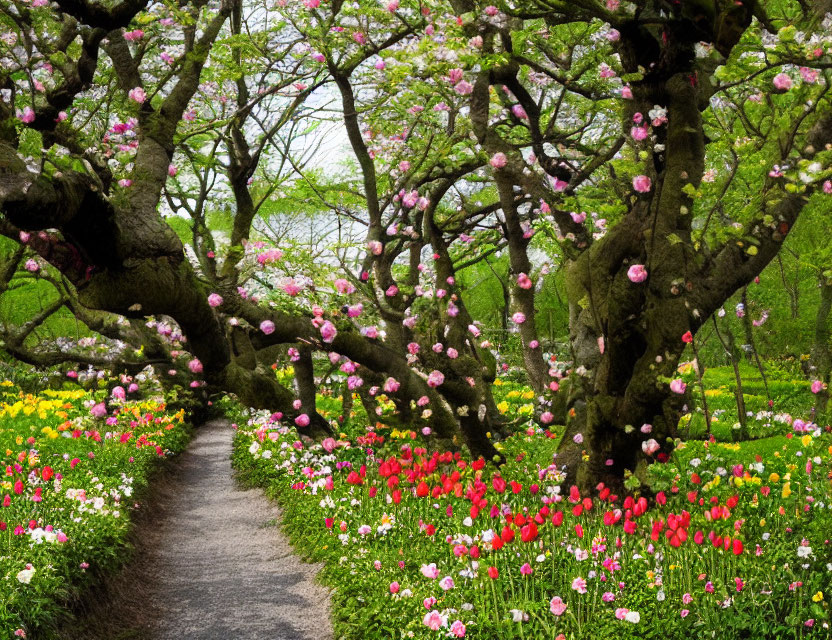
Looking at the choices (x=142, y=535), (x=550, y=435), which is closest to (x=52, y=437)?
(x=142, y=535)

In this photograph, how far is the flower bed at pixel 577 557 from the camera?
4637 mm

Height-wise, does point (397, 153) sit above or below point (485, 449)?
above

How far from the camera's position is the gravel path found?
6.47 meters

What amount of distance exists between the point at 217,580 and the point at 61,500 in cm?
184

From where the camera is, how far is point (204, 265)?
1132 cm

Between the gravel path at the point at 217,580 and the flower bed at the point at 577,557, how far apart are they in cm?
32

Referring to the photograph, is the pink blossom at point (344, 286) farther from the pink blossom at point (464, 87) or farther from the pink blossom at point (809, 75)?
the pink blossom at point (809, 75)

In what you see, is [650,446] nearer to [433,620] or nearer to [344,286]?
[433,620]

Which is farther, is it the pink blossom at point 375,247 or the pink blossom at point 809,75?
the pink blossom at point 375,247

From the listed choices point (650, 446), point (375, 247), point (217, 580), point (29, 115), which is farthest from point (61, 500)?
point (650, 446)

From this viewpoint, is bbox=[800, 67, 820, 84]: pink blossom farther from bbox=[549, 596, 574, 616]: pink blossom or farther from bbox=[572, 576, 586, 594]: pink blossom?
bbox=[549, 596, 574, 616]: pink blossom

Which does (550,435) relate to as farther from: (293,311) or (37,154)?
(37,154)

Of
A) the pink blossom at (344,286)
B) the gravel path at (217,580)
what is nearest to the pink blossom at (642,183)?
the pink blossom at (344,286)

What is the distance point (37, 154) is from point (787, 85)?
17.5 ft
